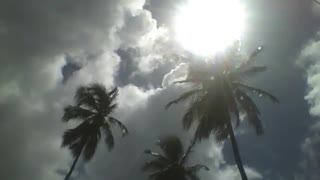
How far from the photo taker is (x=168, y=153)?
49.8 metres

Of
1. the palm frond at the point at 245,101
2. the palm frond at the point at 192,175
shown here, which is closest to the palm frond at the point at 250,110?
the palm frond at the point at 245,101

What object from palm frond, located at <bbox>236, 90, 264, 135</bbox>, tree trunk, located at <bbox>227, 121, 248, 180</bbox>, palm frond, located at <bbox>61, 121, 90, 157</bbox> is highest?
palm frond, located at <bbox>61, 121, 90, 157</bbox>

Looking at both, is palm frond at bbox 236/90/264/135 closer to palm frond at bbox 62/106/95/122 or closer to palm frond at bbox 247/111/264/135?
palm frond at bbox 247/111/264/135

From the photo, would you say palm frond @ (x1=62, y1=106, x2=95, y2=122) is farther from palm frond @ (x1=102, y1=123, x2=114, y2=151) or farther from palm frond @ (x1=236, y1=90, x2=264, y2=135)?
palm frond @ (x1=236, y1=90, x2=264, y2=135)

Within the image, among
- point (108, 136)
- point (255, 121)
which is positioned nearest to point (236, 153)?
point (255, 121)

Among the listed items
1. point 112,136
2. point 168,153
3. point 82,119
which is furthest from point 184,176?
point 82,119

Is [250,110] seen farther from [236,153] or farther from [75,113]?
[75,113]

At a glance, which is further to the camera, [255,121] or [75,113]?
[75,113]

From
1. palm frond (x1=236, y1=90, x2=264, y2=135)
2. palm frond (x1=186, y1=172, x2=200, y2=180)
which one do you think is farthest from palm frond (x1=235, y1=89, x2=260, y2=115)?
palm frond (x1=186, y1=172, x2=200, y2=180)

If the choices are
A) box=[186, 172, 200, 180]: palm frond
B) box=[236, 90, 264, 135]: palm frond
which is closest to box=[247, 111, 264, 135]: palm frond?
box=[236, 90, 264, 135]: palm frond

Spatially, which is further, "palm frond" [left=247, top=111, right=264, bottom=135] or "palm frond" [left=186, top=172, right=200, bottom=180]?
"palm frond" [left=186, top=172, right=200, bottom=180]

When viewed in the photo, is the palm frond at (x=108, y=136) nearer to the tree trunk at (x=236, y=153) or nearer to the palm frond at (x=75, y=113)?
the palm frond at (x=75, y=113)

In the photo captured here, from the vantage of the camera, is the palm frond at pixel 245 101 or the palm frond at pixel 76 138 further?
the palm frond at pixel 76 138

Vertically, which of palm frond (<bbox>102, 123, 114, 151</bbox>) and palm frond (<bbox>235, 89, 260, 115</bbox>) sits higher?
palm frond (<bbox>102, 123, 114, 151</bbox>)
